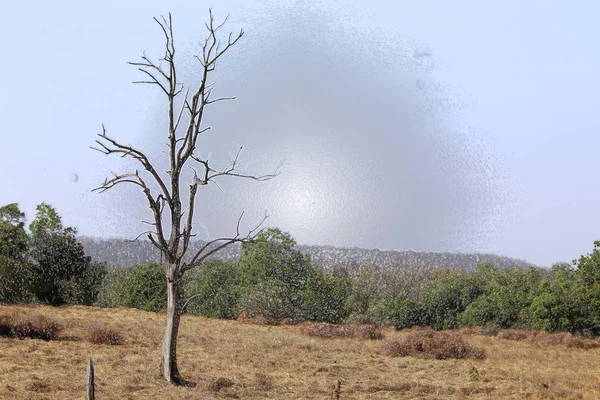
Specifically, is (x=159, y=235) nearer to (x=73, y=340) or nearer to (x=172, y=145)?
(x=172, y=145)

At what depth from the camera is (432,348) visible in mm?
23375

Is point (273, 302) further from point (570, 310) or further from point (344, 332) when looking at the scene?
point (570, 310)

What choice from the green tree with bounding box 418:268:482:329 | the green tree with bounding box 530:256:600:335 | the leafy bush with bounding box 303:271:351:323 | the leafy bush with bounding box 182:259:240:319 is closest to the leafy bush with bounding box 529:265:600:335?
the green tree with bounding box 530:256:600:335

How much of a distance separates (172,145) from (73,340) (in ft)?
32.1

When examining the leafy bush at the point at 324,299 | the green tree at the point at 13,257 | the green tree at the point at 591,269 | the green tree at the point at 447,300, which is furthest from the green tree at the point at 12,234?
the green tree at the point at 591,269

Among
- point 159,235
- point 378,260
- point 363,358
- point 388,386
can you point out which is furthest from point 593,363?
point 378,260

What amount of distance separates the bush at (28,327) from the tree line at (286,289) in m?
13.0

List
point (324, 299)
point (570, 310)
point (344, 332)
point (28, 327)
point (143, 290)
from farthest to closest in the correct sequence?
1. point (143, 290)
2. point (324, 299)
3. point (570, 310)
4. point (344, 332)
5. point (28, 327)

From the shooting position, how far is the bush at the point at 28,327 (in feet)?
71.8

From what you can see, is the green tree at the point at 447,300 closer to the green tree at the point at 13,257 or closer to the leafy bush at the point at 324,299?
the leafy bush at the point at 324,299

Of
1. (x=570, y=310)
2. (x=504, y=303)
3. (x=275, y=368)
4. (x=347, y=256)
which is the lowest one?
(x=275, y=368)

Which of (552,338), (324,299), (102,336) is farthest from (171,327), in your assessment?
(324,299)

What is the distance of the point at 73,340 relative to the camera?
22344 millimetres

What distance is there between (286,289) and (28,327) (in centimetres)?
1595
